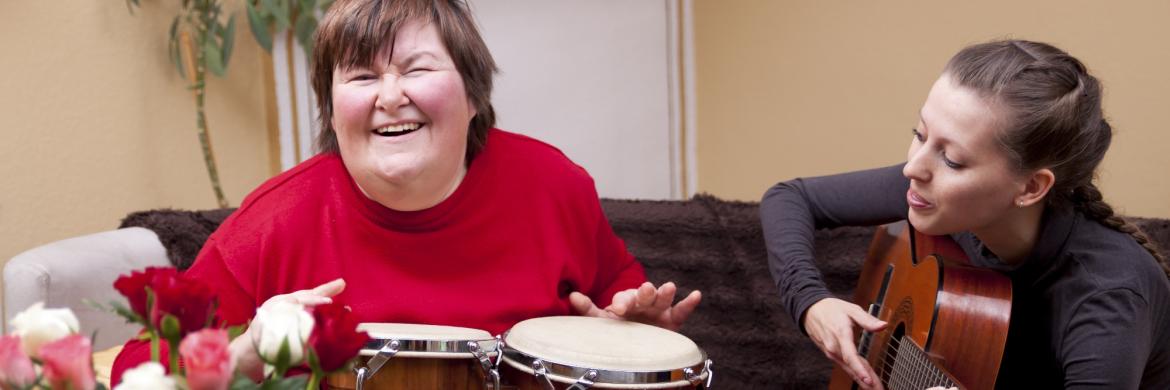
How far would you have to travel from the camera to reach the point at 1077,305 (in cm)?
134

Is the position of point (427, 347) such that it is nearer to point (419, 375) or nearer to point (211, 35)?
point (419, 375)

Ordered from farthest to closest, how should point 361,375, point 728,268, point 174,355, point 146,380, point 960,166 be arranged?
1. point 728,268
2. point 960,166
3. point 361,375
4. point 174,355
5. point 146,380

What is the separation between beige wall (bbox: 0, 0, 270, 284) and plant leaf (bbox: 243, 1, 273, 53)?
14cm

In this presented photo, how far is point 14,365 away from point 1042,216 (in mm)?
1279

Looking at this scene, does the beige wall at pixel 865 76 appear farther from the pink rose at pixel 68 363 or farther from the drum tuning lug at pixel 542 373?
the pink rose at pixel 68 363

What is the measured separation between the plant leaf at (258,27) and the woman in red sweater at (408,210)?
A: 4.68 feet

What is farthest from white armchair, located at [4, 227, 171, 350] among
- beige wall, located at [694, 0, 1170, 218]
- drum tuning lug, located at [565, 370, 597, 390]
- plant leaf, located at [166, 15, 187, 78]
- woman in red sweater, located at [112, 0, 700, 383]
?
beige wall, located at [694, 0, 1170, 218]

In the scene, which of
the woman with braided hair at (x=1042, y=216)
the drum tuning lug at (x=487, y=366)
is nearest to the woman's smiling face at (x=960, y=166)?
the woman with braided hair at (x=1042, y=216)

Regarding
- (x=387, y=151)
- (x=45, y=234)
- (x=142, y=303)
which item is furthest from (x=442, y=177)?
(x=45, y=234)

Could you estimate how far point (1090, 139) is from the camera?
4.51ft

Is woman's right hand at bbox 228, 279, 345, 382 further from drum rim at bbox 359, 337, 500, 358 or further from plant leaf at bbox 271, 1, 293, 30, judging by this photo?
plant leaf at bbox 271, 1, 293, 30

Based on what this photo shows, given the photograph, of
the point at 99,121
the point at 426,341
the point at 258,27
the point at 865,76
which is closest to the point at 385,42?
the point at 426,341

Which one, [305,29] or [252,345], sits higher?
[305,29]

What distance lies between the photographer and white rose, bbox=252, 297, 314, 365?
0.77 m
